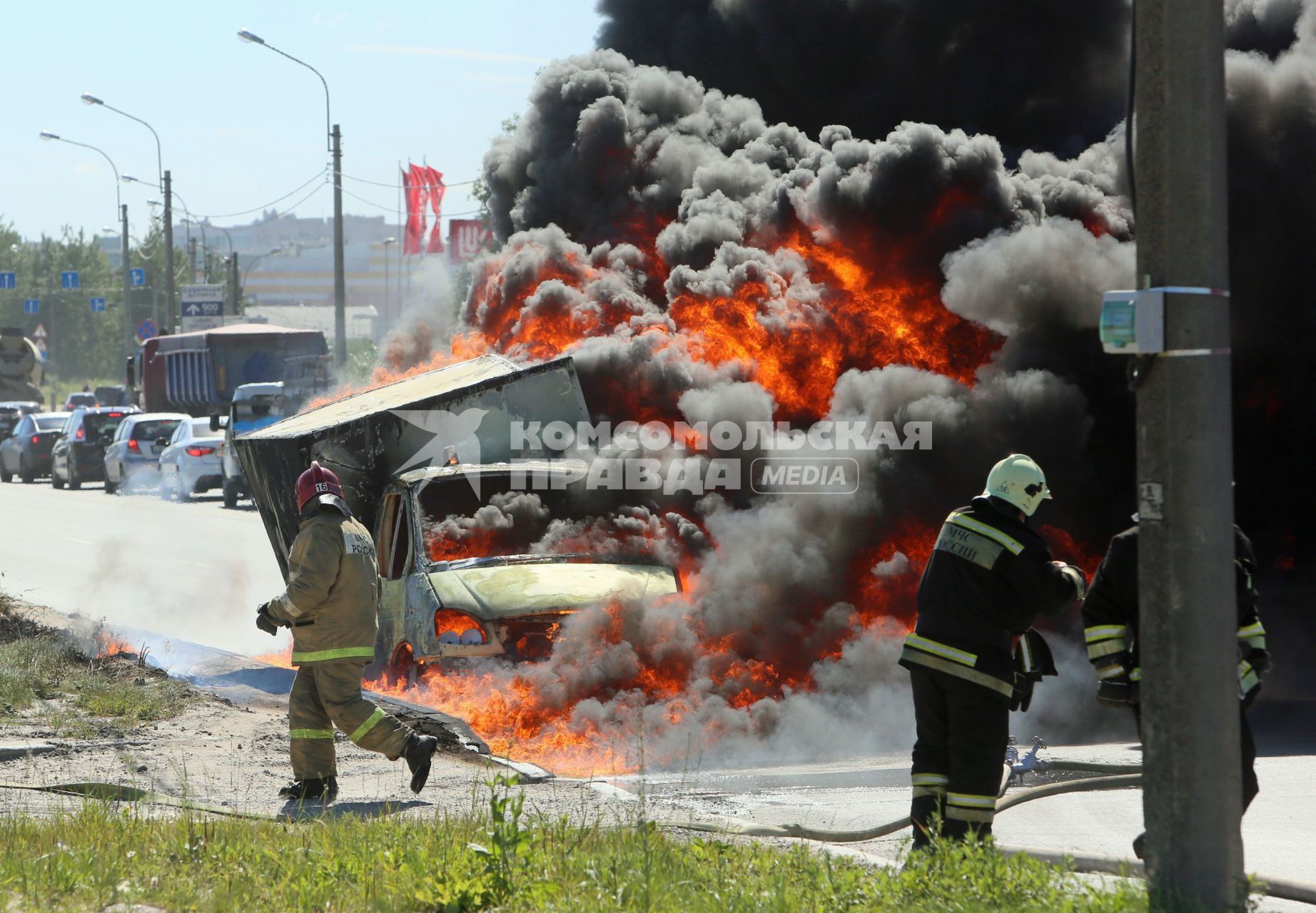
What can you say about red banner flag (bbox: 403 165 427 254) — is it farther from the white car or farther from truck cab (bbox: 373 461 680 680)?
truck cab (bbox: 373 461 680 680)

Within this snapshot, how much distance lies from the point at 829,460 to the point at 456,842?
613 centimetres

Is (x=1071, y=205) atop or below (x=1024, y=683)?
atop

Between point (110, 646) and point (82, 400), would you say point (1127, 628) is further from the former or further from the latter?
point (82, 400)

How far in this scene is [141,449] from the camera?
1176 inches

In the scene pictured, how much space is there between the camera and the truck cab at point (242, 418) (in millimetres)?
25281

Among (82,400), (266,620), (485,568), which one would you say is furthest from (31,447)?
(266,620)

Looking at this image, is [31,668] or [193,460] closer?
[31,668]

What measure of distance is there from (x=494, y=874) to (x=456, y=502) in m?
4.90

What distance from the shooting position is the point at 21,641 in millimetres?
9828

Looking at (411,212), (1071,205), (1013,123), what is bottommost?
(1071,205)

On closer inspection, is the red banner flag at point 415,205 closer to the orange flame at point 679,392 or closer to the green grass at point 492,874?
the orange flame at point 679,392

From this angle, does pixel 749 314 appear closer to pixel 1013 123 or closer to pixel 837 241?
pixel 837 241

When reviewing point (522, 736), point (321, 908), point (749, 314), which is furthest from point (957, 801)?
point (749, 314)

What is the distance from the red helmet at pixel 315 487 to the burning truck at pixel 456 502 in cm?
149
